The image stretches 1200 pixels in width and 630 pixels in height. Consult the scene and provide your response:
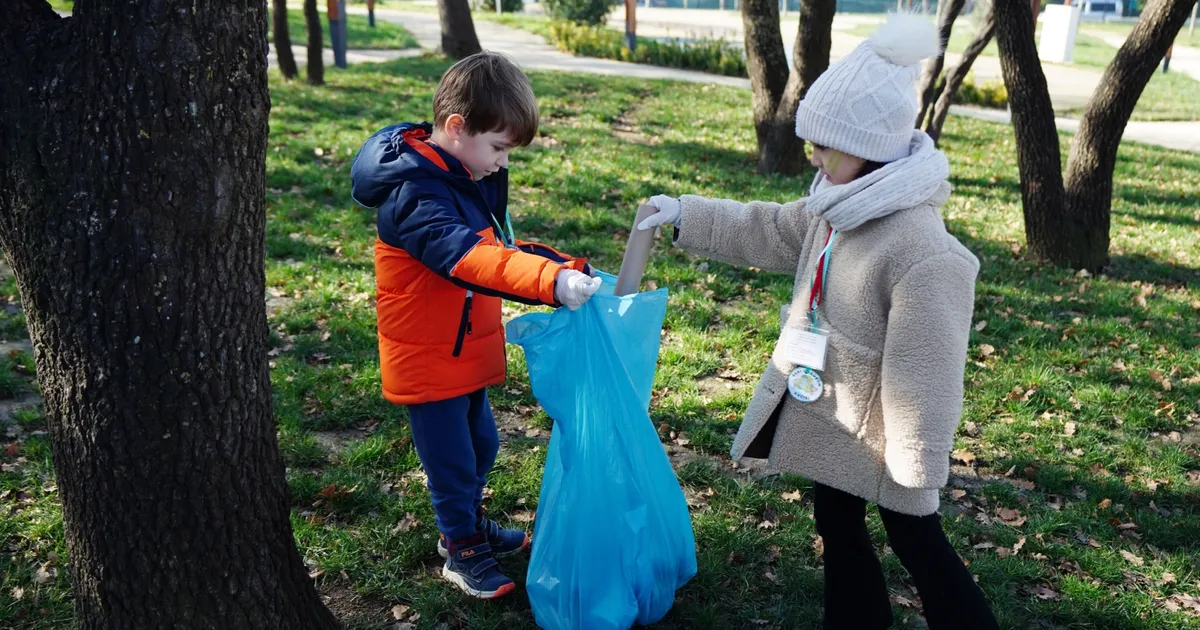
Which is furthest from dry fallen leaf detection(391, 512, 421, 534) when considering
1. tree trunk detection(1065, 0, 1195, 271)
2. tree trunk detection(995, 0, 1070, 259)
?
tree trunk detection(1065, 0, 1195, 271)

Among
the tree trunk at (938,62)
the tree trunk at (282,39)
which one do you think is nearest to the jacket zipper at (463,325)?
the tree trunk at (938,62)

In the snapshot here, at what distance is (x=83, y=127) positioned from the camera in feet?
6.38

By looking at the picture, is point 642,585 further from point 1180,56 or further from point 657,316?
point 1180,56

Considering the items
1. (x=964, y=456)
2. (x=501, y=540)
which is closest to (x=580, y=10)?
(x=964, y=456)

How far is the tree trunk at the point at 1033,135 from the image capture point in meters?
6.05

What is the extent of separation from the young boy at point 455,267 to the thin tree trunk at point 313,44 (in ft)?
30.9

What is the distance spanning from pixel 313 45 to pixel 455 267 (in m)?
9.96

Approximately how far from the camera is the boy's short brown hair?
7.91 feet

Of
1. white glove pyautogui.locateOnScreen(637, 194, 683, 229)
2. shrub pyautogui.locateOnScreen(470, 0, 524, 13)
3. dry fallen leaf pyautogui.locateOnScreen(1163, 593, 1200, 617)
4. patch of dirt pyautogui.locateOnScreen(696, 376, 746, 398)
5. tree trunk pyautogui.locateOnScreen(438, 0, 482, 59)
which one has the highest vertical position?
shrub pyautogui.locateOnScreen(470, 0, 524, 13)

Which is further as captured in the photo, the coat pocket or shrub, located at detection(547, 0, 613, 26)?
shrub, located at detection(547, 0, 613, 26)

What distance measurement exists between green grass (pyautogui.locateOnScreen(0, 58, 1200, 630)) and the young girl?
2.00 ft

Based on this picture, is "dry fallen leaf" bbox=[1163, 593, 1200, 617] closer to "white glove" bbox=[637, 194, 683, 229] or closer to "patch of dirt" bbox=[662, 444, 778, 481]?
"patch of dirt" bbox=[662, 444, 778, 481]

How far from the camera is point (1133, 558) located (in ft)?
10.5

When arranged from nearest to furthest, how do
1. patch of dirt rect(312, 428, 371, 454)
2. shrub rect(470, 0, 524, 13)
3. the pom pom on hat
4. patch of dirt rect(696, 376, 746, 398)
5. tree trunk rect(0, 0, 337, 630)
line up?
tree trunk rect(0, 0, 337, 630) < the pom pom on hat < patch of dirt rect(312, 428, 371, 454) < patch of dirt rect(696, 376, 746, 398) < shrub rect(470, 0, 524, 13)
